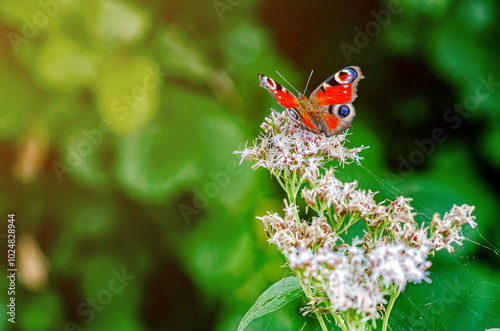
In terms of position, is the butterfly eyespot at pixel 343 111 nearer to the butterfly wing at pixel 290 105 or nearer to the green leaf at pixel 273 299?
the butterfly wing at pixel 290 105

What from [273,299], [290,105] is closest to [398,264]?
[273,299]

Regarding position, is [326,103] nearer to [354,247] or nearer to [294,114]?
[294,114]

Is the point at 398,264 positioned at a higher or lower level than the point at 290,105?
lower

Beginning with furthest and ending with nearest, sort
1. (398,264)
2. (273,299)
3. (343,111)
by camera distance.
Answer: (343,111), (273,299), (398,264)

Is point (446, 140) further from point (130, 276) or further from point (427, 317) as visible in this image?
point (130, 276)

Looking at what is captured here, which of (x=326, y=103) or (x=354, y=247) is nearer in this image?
(x=354, y=247)

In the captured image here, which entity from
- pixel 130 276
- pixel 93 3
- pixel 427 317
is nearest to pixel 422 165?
pixel 427 317

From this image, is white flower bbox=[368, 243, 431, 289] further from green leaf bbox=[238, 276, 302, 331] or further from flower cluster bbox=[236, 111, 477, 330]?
green leaf bbox=[238, 276, 302, 331]

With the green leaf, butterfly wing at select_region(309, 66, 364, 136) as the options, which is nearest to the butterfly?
butterfly wing at select_region(309, 66, 364, 136)
